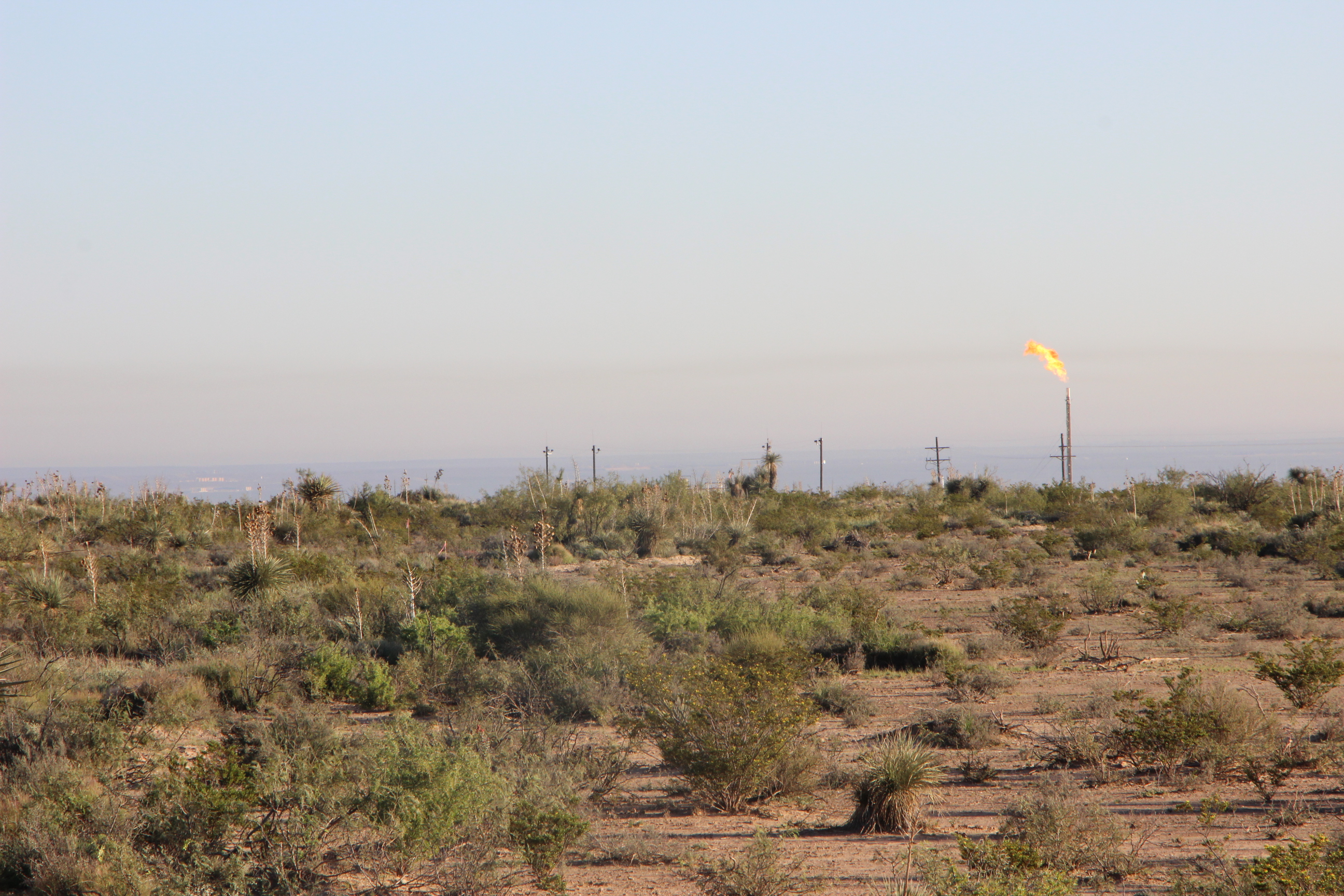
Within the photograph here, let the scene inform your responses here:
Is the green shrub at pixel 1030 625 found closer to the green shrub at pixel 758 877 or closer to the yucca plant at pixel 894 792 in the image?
the yucca plant at pixel 894 792

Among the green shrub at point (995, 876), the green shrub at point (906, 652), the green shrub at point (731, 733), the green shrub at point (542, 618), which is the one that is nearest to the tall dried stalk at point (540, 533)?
the green shrub at point (542, 618)

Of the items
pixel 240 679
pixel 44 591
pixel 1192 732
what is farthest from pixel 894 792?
pixel 44 591

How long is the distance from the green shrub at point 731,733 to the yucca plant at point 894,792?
0.85 m

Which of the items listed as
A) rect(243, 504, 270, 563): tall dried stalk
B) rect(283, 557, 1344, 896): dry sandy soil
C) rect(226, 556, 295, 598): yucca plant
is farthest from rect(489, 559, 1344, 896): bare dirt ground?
rect(243, 504, 270, 563): tall dried stalk

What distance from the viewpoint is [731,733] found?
934 centimetres

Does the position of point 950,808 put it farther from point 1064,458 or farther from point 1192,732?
point 1064,458

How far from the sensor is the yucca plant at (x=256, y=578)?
19.3m

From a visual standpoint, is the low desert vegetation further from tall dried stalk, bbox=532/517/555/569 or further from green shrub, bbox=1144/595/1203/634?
tall dried stalk, bbox=532/517/555/569

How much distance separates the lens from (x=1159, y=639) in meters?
17.8

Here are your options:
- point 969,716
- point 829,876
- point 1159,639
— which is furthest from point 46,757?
point 1159,639

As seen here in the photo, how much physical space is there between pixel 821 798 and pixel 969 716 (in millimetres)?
2784

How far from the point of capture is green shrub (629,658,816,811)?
928cm

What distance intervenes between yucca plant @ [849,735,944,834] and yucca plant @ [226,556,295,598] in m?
13.4

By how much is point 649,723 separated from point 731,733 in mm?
1009
